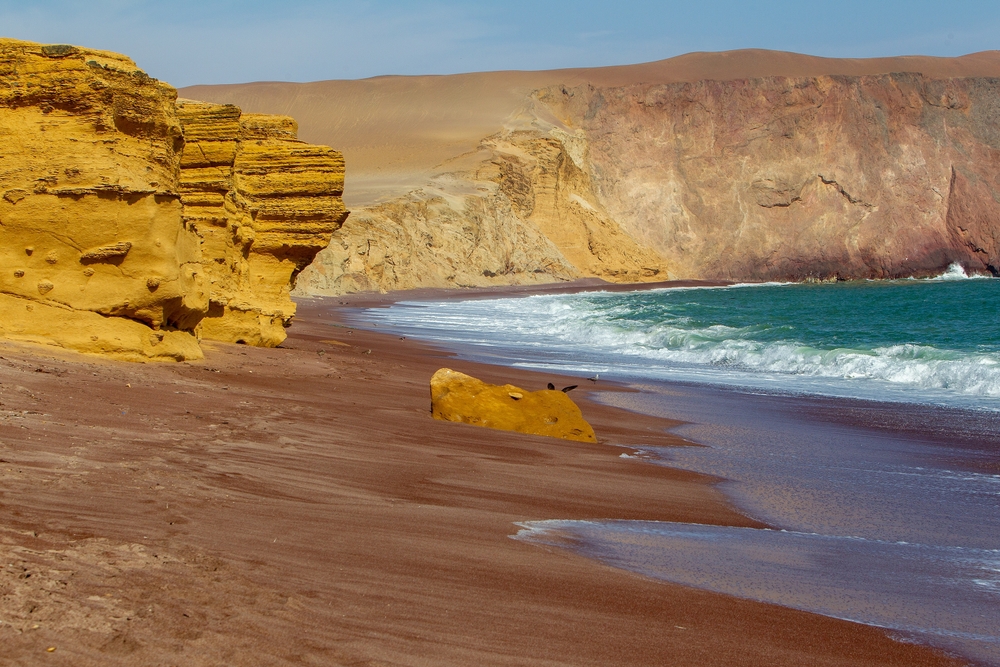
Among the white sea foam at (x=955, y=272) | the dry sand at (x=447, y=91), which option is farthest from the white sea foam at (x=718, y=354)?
the dry sand at (x=447, y=91)

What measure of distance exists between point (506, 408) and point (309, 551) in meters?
5.16

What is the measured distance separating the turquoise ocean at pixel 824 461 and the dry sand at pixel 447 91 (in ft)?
223

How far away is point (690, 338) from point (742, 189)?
66305 mm

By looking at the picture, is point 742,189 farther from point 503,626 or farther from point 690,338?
point 503,626

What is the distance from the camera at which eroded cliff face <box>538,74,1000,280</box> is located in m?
82.9

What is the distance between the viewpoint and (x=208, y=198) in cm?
1320

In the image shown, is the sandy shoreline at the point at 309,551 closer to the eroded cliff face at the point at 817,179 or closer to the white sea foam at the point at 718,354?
the white sea foam at the point at 718,354

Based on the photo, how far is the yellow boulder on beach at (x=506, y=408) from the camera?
9117mm

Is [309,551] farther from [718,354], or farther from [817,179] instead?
[817,179]

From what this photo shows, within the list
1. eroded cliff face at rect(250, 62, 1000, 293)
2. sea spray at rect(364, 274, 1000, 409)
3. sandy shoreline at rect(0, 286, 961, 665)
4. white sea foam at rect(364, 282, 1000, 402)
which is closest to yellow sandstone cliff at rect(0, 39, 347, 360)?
sandy shoreline at rect(0, 286, 961, 665)

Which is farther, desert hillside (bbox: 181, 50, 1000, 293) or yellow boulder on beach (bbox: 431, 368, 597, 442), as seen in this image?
desert hillside (bbox: 181, 50, 1000, 293)

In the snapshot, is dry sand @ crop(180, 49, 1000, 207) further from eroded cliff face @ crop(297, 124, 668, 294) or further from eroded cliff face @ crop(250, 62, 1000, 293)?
eroded cliff face @ crop(297, 124, 668, 294)

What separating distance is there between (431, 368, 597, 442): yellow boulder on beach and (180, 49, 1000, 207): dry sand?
255ft

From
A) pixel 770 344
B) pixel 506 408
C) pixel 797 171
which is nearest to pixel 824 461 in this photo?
pixel 506 408
